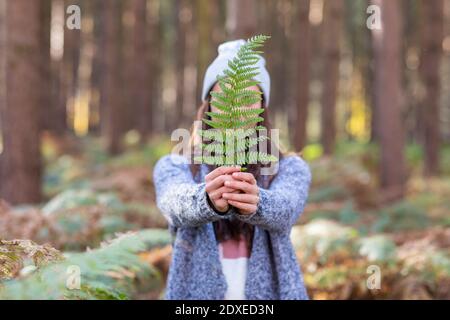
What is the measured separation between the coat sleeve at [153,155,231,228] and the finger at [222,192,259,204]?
4.6 inches

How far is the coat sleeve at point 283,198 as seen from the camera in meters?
2.29

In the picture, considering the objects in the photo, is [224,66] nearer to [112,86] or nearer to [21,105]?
[21,105]

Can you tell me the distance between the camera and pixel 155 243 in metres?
4.56

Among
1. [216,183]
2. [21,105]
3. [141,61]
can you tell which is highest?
[141,61]

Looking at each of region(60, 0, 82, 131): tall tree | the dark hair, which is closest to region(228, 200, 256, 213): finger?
the dark hair

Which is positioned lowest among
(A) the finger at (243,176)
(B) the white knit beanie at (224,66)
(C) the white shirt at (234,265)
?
(C) the white shirt at (234,265)

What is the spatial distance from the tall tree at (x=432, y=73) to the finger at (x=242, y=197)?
13.2m

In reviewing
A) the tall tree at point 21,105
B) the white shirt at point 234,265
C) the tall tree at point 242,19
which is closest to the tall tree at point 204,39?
the tall tree at point 242,19

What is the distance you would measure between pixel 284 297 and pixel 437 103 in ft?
43.5

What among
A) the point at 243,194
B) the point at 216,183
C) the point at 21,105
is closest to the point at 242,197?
the point at 243,194

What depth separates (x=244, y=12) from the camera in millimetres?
7434

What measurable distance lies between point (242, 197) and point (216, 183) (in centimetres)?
13

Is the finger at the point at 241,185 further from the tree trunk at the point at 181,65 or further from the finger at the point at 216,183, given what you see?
the tree trunk at the point at 181,65
